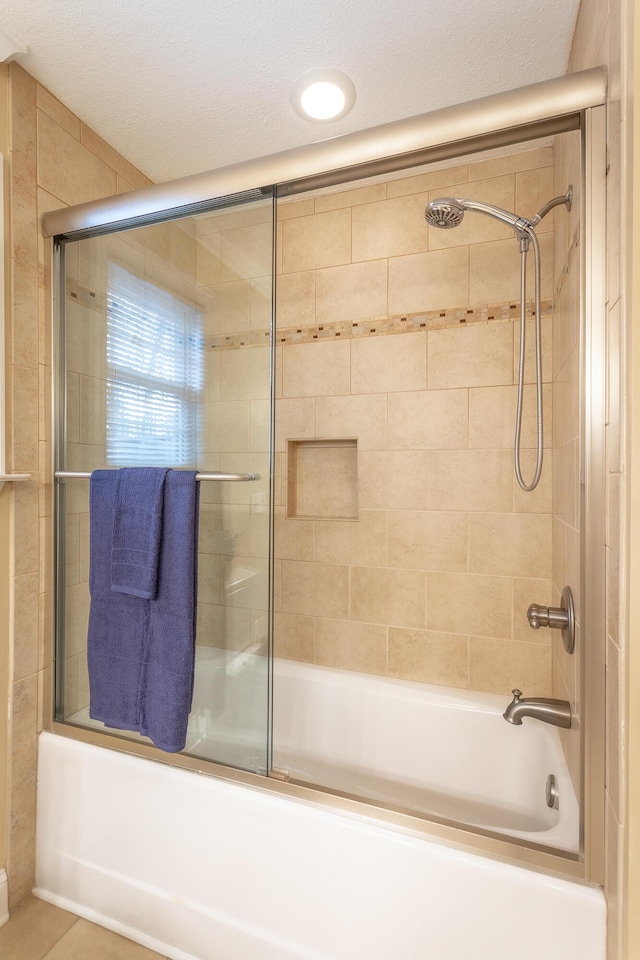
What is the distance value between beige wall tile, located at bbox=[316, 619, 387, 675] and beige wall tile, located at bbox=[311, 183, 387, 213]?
64.7 inches

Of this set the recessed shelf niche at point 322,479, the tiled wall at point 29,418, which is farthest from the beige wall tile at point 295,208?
the recessed shelf niche at point 322,479

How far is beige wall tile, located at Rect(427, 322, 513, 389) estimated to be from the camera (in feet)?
A: 5.72

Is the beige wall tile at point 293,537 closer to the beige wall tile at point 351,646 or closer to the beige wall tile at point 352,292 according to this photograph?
the beige wall tile at point 351,646

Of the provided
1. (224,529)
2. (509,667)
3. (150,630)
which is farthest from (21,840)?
(509,667)

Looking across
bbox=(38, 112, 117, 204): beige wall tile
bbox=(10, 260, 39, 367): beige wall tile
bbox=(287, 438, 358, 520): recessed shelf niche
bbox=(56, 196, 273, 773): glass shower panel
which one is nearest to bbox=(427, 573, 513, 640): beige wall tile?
bbox=(287, 438, 358, 520): recessed shelf niche

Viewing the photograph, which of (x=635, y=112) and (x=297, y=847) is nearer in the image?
(x=635, y=112)

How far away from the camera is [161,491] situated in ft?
4.22

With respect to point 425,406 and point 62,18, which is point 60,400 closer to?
point 62,18

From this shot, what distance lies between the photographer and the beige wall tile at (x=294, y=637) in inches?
79.4

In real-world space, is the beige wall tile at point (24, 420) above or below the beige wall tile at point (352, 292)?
below

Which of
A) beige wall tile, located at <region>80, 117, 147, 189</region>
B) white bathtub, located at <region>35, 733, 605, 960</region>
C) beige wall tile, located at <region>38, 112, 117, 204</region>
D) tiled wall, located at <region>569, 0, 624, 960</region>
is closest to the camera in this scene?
tiled wall, located at <region>569, 0, 624, 960</region>

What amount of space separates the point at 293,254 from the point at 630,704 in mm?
1889

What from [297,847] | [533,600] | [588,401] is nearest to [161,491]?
[297,847]

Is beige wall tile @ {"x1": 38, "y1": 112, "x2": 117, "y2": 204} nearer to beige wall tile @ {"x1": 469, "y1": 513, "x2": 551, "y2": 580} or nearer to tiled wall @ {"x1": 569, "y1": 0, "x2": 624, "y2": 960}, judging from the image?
tiled wall @ {"x1": 569, "y1": 0, "x2": 624, "y2": 960}
